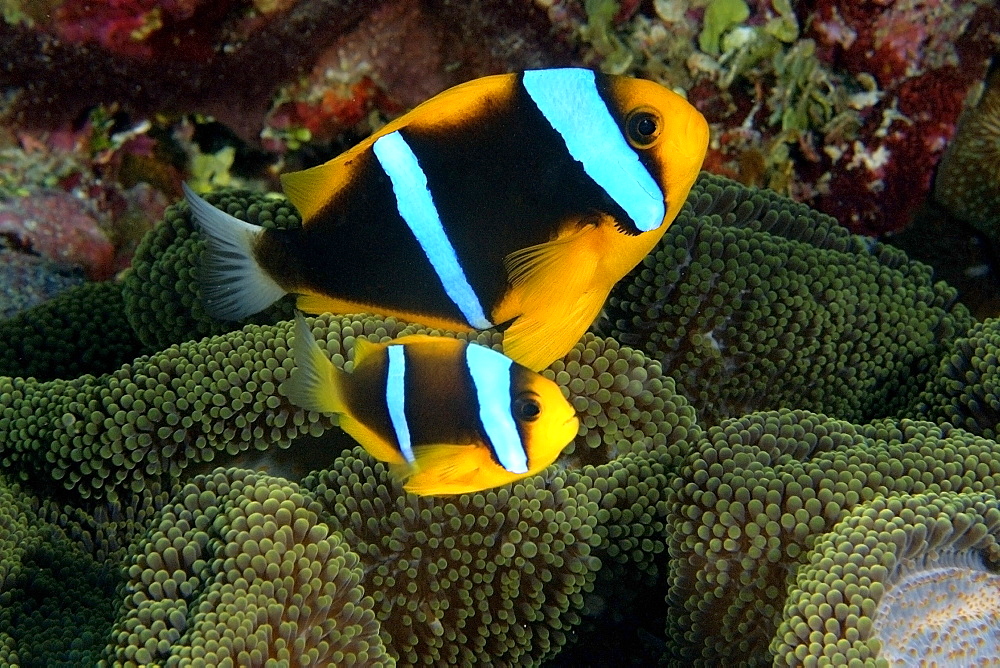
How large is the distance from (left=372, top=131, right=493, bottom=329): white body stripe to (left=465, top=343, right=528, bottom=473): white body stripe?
0.40 feet

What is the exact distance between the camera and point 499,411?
1.11m

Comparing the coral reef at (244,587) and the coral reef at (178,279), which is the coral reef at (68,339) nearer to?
the coral reef at (178,279)

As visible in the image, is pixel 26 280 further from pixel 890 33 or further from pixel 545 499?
pixel 890 33

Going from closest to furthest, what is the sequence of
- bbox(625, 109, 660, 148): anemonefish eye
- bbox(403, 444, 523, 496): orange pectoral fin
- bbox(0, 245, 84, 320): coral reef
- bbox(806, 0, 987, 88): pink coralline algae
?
bbox(625, 109, 660, 148): anemonefish eye < bbox(403, 444, 523, 496): orange pectoral fin < bbox(0, 245, 84, 320): coral reef < bbox(806, 0, 987, 88): pink coralline algae

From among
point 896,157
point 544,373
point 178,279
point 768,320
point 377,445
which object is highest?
point 377,445

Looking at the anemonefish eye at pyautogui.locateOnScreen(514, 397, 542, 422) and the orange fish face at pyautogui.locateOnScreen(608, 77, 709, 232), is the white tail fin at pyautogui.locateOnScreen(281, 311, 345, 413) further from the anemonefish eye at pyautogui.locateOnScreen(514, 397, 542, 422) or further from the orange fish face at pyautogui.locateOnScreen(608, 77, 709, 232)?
the orange fish face at pyautogui.locateOnScreen(608, 77, 709, 232)

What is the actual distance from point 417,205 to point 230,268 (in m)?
0.30

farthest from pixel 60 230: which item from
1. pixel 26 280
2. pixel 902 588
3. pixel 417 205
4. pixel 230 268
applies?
pixel 902 588

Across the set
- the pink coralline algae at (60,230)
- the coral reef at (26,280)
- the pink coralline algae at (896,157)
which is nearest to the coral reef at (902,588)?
the pink coralline algae at (896,157)

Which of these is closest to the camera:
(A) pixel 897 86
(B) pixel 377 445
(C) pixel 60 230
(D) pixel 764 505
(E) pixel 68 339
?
(B) pixel 377 445

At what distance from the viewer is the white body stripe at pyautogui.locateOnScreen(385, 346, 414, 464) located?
1174 mm

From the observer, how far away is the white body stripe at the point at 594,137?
1050 millimetres

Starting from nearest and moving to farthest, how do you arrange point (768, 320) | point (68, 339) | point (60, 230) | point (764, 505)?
point (764, 505) → point (768, 320) → point (68, 339) → point (60, 230)

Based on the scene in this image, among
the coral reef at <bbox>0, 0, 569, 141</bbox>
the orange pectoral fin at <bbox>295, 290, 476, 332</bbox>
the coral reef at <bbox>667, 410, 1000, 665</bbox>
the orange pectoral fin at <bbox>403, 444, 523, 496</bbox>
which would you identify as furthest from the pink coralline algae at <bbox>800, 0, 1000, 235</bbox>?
the orange pectoral fin at <bbox>403, 444, 523, 496</bbox>
